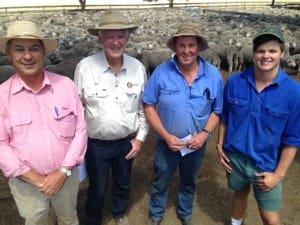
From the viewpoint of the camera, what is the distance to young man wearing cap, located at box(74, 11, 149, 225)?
3.07 meters

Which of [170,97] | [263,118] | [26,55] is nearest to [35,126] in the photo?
[26,55]

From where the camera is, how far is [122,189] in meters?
3.66

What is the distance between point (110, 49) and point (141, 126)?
79 cm

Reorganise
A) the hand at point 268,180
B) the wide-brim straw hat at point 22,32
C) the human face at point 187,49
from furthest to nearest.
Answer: the human face at point 187,49 → the hand at point 268,180 → the wide-brim straw hat at point 22,32

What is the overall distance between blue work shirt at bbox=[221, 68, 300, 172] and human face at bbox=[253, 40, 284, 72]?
13 centimetres

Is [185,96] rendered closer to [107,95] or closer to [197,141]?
[197,141]

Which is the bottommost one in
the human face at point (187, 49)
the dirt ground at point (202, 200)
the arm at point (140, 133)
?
the dirt ground at point (202, 200)

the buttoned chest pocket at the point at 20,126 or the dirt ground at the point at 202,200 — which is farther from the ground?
the buttoned chest pocket at the point at 20,126

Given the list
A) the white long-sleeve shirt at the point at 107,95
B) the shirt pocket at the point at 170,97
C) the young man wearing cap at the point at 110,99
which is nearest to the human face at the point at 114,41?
the young man wearing cap at the point at 110,99

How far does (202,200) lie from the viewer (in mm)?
4332

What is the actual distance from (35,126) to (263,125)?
5.65 feet

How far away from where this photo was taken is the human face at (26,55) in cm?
252

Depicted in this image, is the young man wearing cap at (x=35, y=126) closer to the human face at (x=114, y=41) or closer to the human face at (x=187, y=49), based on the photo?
the human face at (x=114, y=41)

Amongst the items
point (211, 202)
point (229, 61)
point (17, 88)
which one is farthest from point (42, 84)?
point (229, 61)
